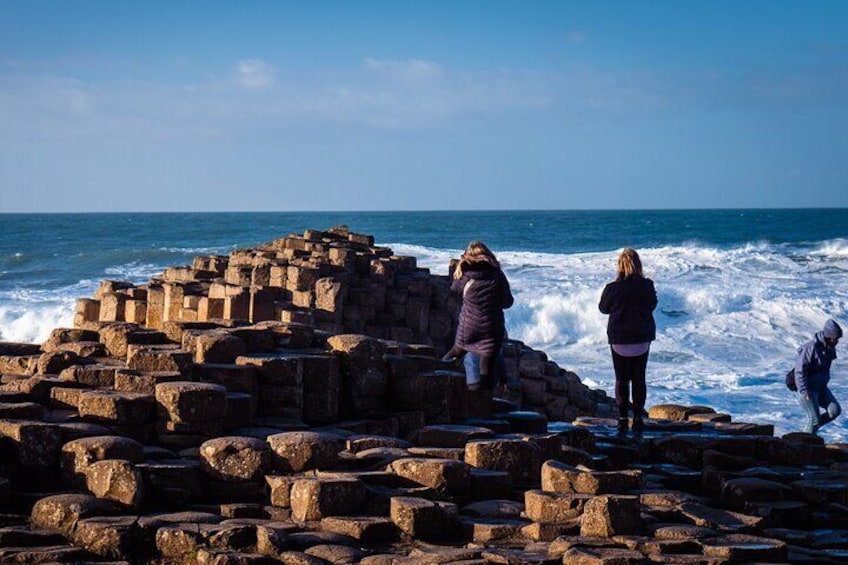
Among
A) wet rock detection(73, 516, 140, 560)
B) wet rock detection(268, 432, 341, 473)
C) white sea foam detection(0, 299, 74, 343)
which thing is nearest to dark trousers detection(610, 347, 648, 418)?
wet rock detection(268, 432, 341, 473)

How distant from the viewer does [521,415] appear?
1214 cm

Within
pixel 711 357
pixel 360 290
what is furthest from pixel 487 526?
pixel 711 357

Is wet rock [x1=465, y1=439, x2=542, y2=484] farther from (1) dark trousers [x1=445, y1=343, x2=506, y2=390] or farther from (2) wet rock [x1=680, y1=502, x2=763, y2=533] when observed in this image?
(1) dark trousers [x1=445, y1=343, x2=506, y2=390]

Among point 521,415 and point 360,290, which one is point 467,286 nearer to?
point 521,415

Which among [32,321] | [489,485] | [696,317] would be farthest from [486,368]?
[32,321]

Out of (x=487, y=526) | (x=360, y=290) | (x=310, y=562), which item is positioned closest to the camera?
(x=310, y=562)

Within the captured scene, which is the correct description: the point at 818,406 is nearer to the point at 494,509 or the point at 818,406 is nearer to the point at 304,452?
the point at 494,509

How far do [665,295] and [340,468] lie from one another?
2713 centimetres

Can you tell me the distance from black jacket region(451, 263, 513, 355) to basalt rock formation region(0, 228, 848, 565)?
2.00 ft

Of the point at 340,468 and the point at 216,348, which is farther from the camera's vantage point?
the point at 216,348

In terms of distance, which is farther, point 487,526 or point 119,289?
point 119,289

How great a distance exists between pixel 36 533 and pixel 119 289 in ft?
39.3

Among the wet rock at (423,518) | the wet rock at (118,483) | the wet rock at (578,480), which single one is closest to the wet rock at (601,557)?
the wet rock at (423,518)

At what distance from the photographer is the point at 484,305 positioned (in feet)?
37.2
